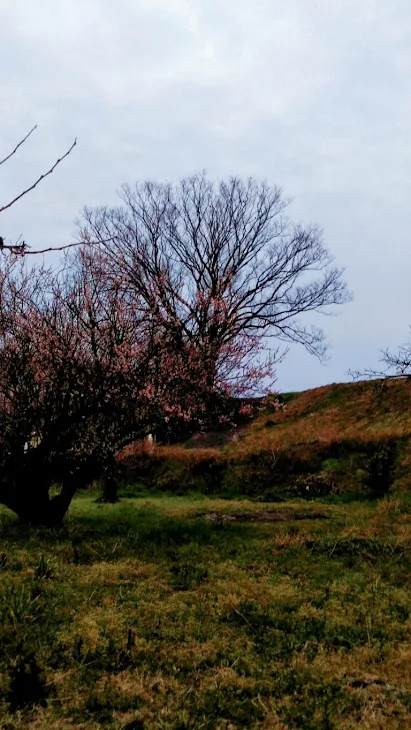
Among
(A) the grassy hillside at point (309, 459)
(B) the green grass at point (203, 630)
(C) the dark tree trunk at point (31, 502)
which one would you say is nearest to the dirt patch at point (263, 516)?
(B) the green grass at point (203, 630)

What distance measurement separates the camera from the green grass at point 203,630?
14.6 ft

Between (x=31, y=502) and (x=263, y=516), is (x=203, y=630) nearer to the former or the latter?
(x=31, y=502)

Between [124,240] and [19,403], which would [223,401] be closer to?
[19,403]

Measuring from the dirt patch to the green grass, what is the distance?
8.39ft

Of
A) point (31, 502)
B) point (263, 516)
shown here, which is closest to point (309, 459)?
point (263, 516)

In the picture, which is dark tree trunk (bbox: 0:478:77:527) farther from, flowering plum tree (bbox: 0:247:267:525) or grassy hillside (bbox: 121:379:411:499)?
grassy hillside (bbox: 121:379:411:499)

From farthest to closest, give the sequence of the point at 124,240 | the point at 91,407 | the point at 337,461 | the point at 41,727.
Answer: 1. the point at 124,240
2. the point at 337,461
3. the point at 91,407
4. the point at 41,727

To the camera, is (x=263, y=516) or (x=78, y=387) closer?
(x=78, y=387)

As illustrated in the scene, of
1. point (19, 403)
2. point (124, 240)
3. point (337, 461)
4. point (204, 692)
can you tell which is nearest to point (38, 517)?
point (19, 403)

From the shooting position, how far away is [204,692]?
4.70 metres

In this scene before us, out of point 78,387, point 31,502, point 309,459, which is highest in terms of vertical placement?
point 78,387

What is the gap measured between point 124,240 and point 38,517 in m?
21.0

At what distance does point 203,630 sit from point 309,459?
15.3 m

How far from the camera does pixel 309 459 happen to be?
20.9 meters
